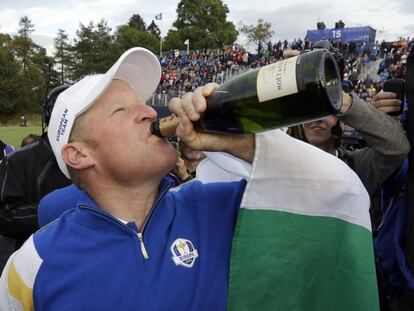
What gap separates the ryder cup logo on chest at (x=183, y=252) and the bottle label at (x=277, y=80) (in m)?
0.57

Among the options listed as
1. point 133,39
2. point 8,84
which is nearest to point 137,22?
point 133,39

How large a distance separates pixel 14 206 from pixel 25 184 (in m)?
0.16

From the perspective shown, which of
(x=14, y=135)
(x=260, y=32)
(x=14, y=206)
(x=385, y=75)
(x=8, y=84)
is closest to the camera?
(x=14, y=206)

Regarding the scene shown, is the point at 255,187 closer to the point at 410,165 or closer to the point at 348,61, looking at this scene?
the point at 410,165

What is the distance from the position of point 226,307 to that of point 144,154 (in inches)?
23.2

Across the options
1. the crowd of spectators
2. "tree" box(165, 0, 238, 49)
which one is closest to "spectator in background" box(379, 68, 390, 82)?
the crowd of spectators

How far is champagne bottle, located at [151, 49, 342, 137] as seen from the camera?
116cm

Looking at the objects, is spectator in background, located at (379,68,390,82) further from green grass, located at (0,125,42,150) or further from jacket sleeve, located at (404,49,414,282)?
jacket sleeve, located at (404,49,414,282)

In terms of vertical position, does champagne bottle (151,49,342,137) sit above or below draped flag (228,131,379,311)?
above

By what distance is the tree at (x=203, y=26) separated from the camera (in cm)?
5978

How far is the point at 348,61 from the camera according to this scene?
26984 millimetres

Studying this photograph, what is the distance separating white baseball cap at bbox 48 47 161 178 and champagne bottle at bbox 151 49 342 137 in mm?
331

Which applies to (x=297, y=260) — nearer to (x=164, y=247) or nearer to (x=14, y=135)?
(x=164, y=247)

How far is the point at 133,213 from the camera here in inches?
63.6
